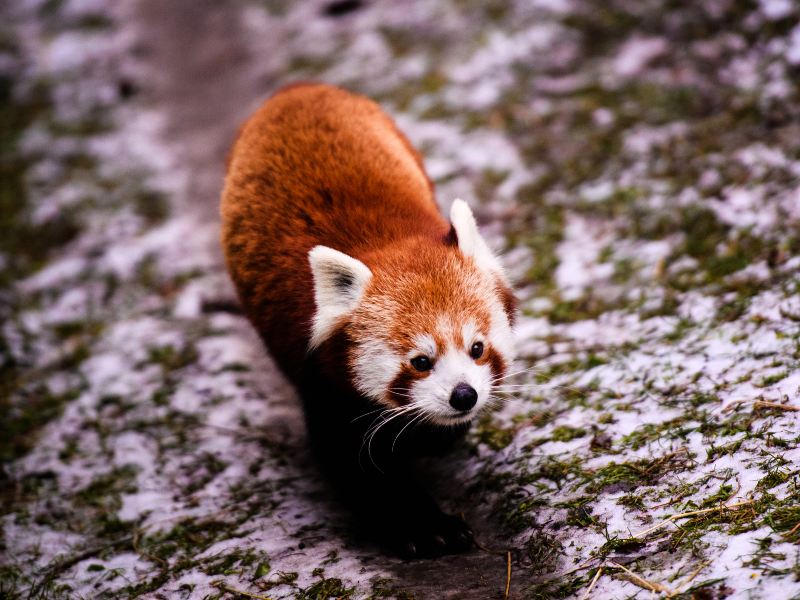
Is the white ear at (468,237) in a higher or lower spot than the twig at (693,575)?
higher

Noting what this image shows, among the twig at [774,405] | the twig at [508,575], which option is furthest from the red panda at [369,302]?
the twig at [774,405]

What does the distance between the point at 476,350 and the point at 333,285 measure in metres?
0.61

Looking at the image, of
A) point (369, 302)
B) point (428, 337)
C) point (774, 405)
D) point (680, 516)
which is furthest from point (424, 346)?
point (774, 405)

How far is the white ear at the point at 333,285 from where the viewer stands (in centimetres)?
264

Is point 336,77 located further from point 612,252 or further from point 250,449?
point 250,449

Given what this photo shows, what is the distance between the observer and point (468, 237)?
2811 mm

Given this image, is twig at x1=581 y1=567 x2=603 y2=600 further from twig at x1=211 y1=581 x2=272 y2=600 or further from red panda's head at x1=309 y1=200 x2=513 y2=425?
twig at x1=211 y1=581 x2=272 y2=600

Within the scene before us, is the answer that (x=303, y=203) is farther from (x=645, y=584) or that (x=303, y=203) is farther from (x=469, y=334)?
(x=645, y=584)

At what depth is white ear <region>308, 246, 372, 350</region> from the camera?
2637 millimetres

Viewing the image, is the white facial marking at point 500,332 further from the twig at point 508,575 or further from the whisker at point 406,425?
the twig at point 508,575

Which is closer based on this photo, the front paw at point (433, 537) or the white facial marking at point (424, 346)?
the white facial marking at point (424, 346)

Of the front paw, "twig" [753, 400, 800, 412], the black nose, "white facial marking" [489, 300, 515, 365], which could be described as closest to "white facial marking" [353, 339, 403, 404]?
the black nose

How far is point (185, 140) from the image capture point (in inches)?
260

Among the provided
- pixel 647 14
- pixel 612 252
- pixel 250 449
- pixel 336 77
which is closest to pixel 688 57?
pixel 647 14
